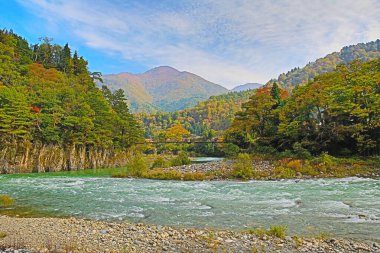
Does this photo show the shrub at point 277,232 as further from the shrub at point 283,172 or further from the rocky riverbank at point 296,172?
the shrub at point 283,172

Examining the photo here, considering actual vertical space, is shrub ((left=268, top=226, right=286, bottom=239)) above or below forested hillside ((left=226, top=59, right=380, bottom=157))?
below

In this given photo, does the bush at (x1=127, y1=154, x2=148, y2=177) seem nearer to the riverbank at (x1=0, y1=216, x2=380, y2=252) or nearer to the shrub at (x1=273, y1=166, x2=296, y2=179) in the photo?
the shrub at (x1=273, y1=166, x2=296, y2=179)

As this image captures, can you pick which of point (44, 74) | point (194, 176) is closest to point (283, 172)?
point (194, 176)

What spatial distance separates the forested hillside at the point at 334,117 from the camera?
34.1 meters

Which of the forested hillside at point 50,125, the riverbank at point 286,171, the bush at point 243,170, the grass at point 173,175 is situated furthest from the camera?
the forested hillside at point 50,125

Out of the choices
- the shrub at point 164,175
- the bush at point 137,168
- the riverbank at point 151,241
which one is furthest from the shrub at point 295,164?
the riverbank at point 151,241

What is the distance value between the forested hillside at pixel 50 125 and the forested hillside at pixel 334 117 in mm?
29036

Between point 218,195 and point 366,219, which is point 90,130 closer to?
point 218,195

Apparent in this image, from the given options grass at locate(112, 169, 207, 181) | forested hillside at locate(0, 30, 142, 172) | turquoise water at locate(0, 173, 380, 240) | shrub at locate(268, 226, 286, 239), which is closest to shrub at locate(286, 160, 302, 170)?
turquoise water at locate(0, 173, 380, 240)

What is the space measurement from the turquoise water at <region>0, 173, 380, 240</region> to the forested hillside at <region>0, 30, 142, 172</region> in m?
20.2

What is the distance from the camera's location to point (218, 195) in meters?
20.3

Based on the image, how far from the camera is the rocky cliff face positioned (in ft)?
132

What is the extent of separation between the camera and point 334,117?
3781 centimetres

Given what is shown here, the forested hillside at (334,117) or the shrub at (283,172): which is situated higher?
the forested hillside at (334,117)
